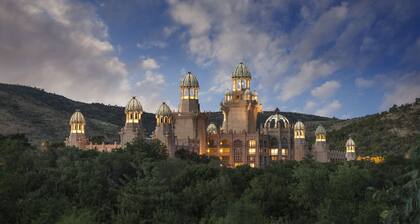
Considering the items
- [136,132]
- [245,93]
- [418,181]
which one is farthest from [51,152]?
[418,181]

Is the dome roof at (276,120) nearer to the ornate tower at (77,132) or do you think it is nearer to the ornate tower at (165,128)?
the ornate tower at (165,128)

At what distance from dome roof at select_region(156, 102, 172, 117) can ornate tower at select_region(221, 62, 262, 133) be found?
52.5 ft

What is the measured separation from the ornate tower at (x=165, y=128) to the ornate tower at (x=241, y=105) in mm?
16427

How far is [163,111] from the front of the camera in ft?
352

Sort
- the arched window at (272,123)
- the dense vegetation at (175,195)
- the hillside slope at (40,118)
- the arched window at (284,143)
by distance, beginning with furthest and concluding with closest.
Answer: the hillside slope at (40,118)
the arched window at (272,123)
the arched window at (284,143)
the dense vegetation at (175,195)

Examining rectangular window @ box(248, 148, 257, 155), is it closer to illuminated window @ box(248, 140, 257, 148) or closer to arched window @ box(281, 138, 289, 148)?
illuminated window @ box(248, 140, 257, 148)

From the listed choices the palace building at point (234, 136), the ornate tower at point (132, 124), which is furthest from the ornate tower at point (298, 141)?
the ornate tower at point (132, 124)

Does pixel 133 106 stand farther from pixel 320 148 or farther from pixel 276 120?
pixel 320 148

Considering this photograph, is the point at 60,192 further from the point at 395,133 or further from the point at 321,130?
the point at 395,133

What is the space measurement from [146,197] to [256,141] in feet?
191

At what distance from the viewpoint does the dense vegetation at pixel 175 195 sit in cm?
5375

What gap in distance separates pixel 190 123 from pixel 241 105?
43.5 feet

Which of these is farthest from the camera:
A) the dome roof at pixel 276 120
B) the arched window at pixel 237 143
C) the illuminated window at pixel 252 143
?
the dome roof at pixel 276 120

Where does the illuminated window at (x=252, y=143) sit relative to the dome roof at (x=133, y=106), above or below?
below
